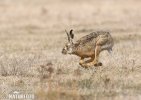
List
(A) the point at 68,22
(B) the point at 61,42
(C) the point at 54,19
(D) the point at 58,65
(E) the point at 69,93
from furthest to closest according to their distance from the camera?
(C) the point at 54,19 < (A) the point at 68,22 < (B) the point at 61,42 < (D) the point at 58,65 < (E) the point at 69,93

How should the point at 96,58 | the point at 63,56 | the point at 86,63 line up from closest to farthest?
the point at 96,58
the point at 86,63
the point at 63,56

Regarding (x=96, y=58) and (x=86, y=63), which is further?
(x=86, y=63)

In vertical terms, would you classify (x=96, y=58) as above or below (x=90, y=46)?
below

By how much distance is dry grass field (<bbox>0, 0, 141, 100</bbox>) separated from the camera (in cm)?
1312

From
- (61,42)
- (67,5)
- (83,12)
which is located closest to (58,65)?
(61,42)

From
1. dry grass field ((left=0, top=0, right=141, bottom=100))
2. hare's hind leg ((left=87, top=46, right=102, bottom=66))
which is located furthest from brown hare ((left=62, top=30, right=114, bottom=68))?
dry grass field ((left=0, top=0, right=141, bottom=100))

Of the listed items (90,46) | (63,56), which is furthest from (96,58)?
(63,56)

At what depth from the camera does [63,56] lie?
18219 mm

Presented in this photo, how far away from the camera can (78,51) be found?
15.4m

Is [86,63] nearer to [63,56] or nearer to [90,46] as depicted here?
[90,46]

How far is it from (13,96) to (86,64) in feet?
10.5

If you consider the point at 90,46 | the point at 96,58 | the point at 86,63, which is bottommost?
the point at 86,63

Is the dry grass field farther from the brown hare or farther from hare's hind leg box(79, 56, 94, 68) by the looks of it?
the brown hare

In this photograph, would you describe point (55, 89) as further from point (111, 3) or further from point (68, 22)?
point (111, 3)
